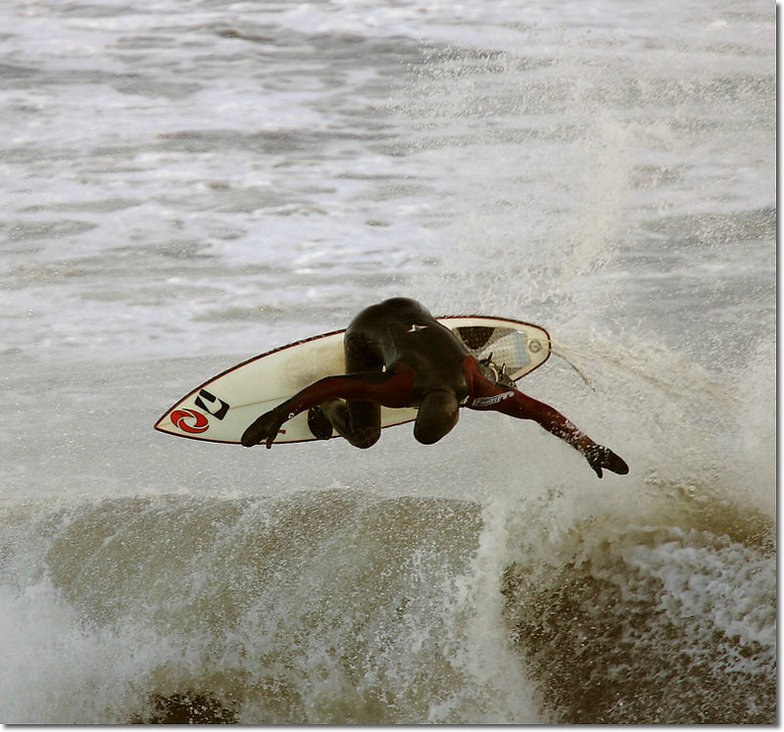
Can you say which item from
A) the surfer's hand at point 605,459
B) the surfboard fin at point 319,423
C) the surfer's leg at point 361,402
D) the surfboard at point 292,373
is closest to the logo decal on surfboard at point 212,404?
the surfboard at point 292,373

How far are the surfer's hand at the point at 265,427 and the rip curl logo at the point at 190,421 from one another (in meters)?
0.74

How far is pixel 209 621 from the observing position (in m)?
3.06

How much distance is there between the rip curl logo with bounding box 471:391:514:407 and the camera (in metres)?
2.13

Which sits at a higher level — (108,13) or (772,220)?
(108,13)

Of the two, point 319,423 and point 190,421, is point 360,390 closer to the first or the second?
point 319,423

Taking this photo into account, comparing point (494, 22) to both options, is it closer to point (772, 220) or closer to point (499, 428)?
point (772, 220)

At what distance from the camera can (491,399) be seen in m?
2.13

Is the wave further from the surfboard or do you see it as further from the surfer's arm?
the surfer's arm

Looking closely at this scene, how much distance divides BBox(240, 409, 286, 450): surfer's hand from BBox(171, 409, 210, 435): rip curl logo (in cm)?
74

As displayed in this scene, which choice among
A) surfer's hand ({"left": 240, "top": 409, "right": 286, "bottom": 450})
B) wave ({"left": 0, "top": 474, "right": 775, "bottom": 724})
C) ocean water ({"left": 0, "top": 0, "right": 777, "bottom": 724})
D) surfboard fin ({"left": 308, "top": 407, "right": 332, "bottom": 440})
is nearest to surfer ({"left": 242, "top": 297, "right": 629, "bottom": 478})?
surfer's hand ({"left": 240, "top": 409, "right": 286, "bottom": 450})

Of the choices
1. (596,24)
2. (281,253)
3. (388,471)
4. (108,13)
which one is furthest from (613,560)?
(108,13)

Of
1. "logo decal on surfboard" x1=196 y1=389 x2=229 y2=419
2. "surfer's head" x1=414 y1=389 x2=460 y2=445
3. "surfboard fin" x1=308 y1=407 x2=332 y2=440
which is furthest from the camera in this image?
"logo decal on surfboard" x1=196 y1=389 x2=229 y2=419

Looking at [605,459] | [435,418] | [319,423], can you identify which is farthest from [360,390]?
[605,459]

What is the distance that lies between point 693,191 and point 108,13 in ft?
8.71
